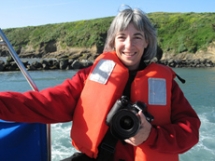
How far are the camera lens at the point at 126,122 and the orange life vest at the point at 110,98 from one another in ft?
0.65

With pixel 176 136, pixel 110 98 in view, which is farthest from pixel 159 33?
pixel 176 136

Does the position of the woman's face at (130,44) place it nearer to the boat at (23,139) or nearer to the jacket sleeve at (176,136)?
the jacket sleeve at (176,136)

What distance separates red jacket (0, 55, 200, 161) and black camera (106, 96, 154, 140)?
0.11 m

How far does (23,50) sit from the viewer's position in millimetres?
47312

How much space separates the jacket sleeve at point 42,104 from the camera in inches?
51.5

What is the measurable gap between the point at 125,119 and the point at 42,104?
371 millimetres

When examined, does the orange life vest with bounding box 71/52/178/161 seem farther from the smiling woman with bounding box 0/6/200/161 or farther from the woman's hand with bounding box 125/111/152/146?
the woman's hand with bounding box 125/111/152/146

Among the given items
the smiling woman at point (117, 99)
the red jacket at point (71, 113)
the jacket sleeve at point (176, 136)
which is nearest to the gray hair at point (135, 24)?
the smiling woman at point (117, 99)

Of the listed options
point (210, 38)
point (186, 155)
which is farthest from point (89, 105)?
point (210, 38)

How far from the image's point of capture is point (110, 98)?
1.47 metres

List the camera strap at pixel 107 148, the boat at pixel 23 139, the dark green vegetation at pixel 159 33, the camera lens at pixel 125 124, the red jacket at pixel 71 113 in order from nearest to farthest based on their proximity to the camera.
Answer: the camera lens at pixel 125 124, the red jacket at pixel 71 113, the camera strap at pixel 107 148, the boat at pixel 23 139, the dark green vegetation at pixel 159 33

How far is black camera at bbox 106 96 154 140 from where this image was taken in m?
1.19

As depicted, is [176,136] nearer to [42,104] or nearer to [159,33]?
[42,104]

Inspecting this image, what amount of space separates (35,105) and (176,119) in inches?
24.1
